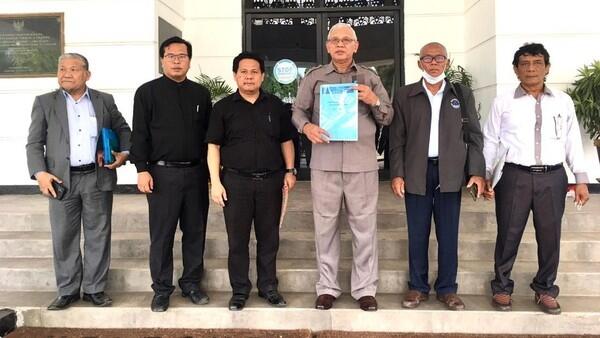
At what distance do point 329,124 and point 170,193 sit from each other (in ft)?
4.00

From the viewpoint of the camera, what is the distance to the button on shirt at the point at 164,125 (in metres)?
3.31

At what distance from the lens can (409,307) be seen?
11.1 feet

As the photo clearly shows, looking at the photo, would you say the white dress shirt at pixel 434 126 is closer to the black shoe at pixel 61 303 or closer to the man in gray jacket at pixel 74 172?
the man in gray jacket at pixel 74 172

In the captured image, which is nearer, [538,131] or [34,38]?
[538,131]

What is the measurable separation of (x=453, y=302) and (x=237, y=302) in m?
1.54

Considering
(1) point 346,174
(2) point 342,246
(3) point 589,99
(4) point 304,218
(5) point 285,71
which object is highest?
(5) point 285,71

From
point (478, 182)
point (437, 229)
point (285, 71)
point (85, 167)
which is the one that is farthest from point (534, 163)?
point (285, 71)

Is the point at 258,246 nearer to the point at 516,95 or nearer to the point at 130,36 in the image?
the point at 516,95

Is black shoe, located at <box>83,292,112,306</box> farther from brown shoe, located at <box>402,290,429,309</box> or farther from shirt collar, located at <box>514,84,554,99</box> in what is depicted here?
shirt collar, located at <box>514,84,554,99</box>

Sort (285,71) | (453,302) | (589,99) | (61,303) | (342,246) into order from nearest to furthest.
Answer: (453,302) < (61,303) < (342,246) < (589,99) < (285,71)

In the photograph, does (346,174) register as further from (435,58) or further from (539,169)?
(539,169)

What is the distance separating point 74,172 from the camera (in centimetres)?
346

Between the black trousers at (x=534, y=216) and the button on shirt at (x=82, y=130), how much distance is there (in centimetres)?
298

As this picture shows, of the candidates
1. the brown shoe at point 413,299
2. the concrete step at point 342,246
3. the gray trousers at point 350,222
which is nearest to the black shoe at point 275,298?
the gray trousers at point 350,222
